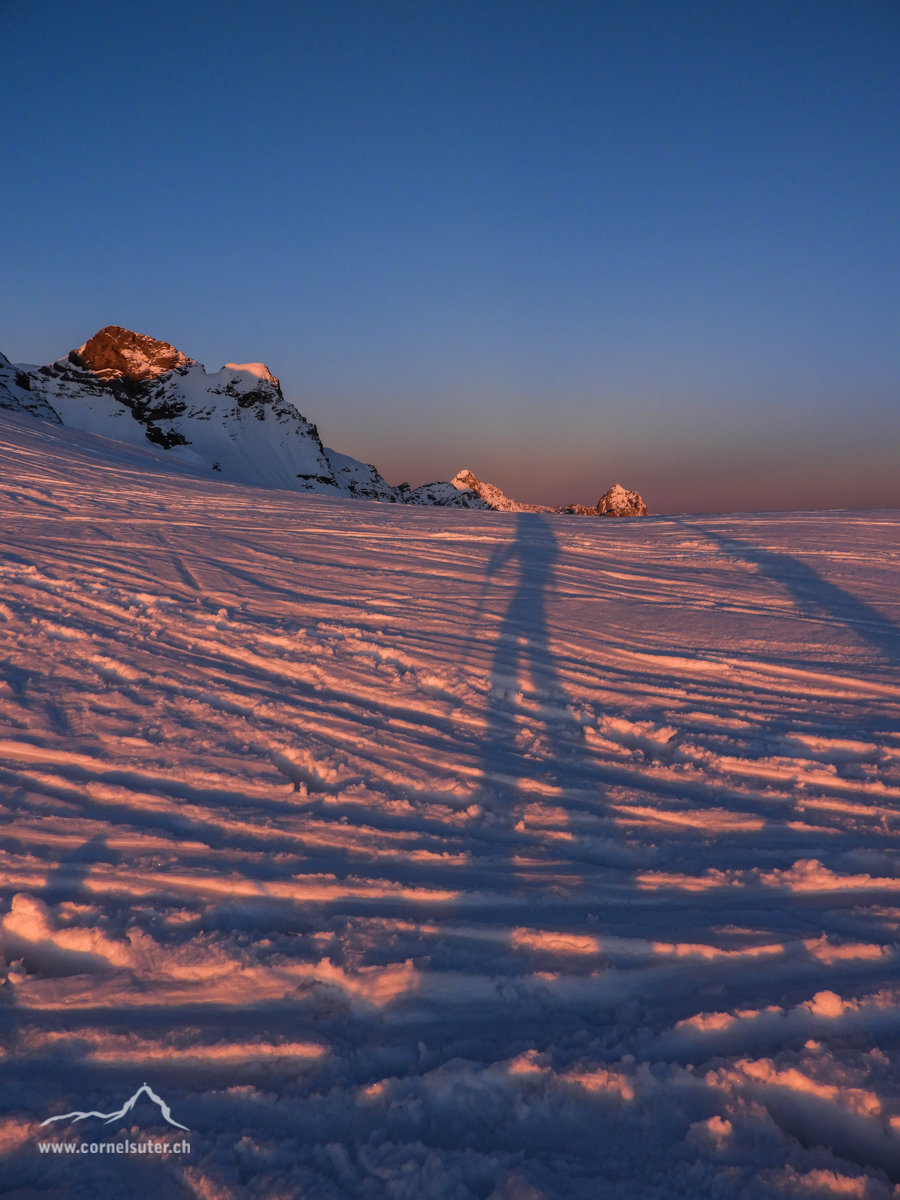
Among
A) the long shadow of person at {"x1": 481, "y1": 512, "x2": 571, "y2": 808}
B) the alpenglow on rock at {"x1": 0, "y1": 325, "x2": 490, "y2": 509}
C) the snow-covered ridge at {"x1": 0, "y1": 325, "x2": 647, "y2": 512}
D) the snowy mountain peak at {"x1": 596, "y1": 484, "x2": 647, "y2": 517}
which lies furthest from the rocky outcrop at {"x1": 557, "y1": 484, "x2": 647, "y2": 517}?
the long shadow of person at {"x1": 481, "y1": 512, "x2": 571, "y2": 808}

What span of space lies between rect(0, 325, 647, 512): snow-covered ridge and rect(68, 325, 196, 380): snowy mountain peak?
0.18m

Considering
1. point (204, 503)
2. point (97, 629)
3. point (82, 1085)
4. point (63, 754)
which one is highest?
point (204, 503)

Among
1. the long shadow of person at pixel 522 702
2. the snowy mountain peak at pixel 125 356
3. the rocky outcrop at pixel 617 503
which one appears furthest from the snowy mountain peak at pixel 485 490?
the long shadow of person at pixel 522 702

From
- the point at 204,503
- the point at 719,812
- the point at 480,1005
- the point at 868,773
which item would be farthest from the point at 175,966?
the point at 204,503

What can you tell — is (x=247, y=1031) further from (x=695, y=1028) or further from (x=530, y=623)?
(x=530, y=623)

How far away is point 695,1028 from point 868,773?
1.80m

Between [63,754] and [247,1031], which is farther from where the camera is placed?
[63,754]

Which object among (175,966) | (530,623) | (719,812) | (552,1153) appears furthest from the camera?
(530,623)

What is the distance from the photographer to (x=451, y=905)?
2.02m

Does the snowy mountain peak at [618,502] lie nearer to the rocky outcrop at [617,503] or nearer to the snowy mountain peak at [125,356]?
the rocky outcrop at [617,503]

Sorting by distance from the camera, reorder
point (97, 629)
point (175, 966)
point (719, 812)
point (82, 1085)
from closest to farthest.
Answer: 1. point (82, 1085)
2. point (175, 966)
3. point (719, 812)
4. point (97, 629)

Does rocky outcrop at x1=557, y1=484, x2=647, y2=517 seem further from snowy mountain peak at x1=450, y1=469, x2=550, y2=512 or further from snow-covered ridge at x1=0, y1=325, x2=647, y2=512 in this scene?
snow-covered ridge at x1=0, y1=325, x2=647, y2=512

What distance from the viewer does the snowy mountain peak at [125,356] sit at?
108 meters

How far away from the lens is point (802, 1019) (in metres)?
1.61
